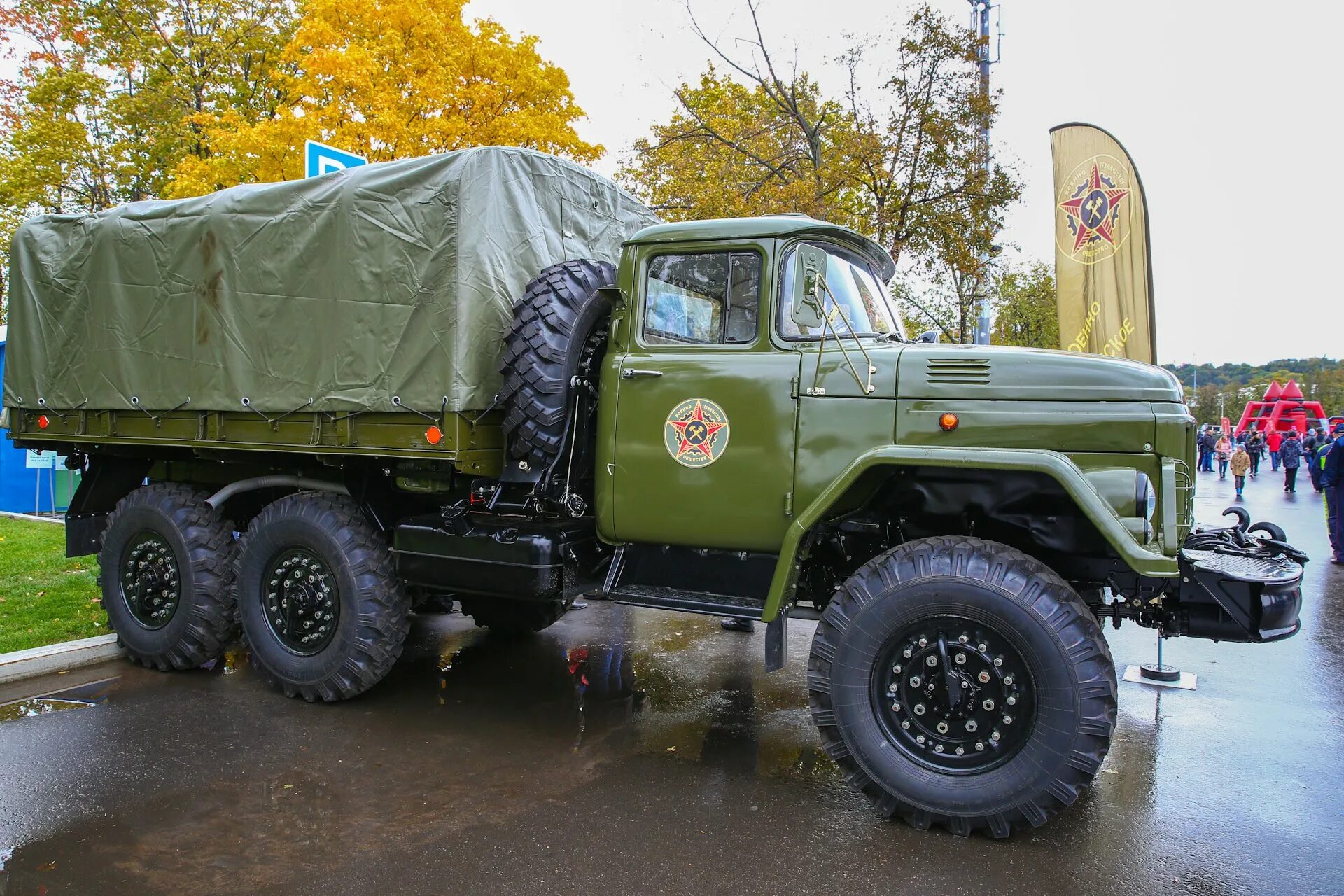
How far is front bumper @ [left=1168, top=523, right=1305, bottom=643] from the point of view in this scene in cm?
367

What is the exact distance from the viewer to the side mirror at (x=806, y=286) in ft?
14.1

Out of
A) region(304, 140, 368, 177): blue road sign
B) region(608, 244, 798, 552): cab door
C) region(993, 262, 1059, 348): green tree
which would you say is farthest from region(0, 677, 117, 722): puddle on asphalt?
region(993, 262, 1059, 348): green tree

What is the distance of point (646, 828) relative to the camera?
367cm

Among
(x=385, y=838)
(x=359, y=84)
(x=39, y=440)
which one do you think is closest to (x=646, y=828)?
(x=385, y=838)

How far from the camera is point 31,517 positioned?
39.2ft

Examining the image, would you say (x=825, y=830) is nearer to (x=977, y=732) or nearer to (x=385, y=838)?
(x=977, y=732)

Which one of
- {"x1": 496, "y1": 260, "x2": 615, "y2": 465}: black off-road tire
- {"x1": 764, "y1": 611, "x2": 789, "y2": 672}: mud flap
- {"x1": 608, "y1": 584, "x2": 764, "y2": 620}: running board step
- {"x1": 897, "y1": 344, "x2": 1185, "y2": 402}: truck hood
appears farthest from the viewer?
{"x1": 496, "y1": 260, "x2": 615, "y2": 465}: black off-road tire

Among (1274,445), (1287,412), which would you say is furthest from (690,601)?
(1287,412)

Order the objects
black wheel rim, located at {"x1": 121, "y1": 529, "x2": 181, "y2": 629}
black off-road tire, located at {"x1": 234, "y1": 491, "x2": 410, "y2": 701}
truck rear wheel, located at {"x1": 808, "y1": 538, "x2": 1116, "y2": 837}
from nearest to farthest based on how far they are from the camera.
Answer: truck rear wheel, located at {"x1": 808, "y1": 538, "x2": 1116, "y2": 837}
black off-road tire, located at {"x1": 234, "y1": 491, "x2": 410, "y2": 701}
black wheel rim, located at {"x1": 121, "y1": 529, "x2": 181, "y2": 629}

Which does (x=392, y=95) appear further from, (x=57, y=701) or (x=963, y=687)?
(x=963, y=687)

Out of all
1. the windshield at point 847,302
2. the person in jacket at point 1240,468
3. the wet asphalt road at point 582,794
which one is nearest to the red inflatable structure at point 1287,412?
the person in jacket at point 1240,468

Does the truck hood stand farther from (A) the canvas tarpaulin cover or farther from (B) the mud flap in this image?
(A) the canvas tarpaulin cover

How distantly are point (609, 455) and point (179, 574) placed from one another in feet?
11.2

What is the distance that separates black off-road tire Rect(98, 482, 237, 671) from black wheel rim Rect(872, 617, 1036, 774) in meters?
4.53
